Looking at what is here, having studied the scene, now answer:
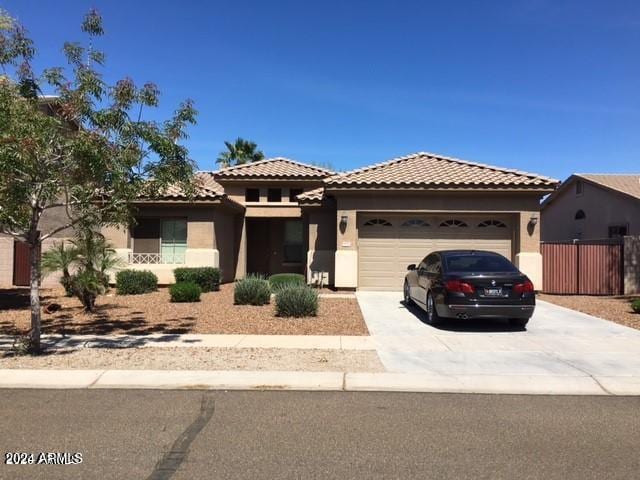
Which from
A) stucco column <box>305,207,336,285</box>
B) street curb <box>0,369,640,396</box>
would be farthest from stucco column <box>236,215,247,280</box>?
street curb <box>0,369,640,396</box>

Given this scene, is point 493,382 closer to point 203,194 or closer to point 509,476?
point 509,476

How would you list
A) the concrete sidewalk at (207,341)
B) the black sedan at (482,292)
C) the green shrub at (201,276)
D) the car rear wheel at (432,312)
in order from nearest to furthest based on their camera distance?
1. the concrete sidewalk at (207,341)
2. the black sedan at (482,292)
3. the car rear wheel at (432,312)
4. the green shrub at (201,276)

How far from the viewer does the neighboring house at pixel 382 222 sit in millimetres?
17812

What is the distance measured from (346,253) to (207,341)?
8801mm

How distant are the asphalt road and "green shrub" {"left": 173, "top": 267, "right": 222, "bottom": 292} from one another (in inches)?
435

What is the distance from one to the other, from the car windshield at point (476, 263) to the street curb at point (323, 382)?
4.01 m

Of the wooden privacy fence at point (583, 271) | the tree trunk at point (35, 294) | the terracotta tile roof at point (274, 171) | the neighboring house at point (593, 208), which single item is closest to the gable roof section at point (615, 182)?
the neighboring house at point (593, 208)

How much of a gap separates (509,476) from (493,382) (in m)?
3.01

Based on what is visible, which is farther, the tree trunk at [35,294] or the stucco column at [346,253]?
the stucco column at [346,253]

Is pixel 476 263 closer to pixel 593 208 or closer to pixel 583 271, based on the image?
pixel 583 271

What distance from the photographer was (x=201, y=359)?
8422 mm

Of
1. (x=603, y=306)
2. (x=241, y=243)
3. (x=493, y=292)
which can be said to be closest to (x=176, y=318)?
(x=493, y=292)

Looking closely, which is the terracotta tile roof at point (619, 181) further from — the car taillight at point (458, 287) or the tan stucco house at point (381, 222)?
the car taillight at point (458, 287)

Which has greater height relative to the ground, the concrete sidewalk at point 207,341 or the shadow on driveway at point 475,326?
the shadow on driveway at point 475,326
